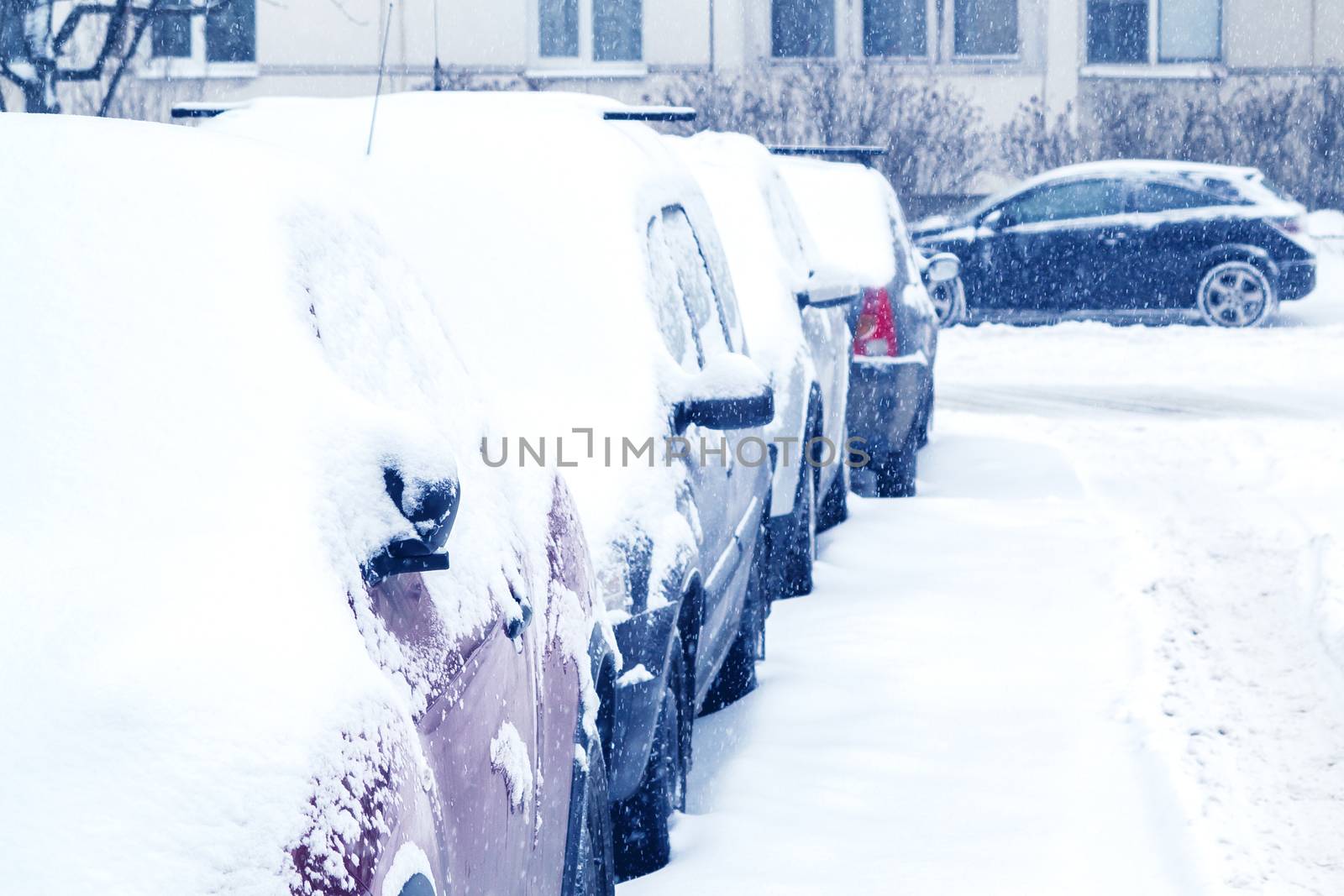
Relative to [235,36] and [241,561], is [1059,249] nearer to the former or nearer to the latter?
[235,36]

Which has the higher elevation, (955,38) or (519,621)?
(955,38)

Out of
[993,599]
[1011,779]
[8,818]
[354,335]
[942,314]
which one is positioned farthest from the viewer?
[942,314]

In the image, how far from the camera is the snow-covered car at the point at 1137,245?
18.5 m

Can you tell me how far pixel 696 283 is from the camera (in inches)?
208

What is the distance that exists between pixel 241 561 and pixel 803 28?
26.2 metres

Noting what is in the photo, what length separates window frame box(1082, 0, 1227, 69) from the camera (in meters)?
27.5

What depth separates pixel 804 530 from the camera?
741 centimetres

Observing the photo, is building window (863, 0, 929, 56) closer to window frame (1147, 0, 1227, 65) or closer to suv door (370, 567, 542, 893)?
window frame (1147, 0, 1227, 65)

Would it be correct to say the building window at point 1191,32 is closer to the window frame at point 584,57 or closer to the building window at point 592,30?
the window frame at point 584,57

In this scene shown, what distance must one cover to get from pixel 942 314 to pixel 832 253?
30.0ft

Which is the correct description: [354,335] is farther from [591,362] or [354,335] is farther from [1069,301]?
[1069,301]

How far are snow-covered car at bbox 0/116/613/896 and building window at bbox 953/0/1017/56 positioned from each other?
2528 cm

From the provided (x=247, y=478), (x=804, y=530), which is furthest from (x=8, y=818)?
(x=804, y=530)
